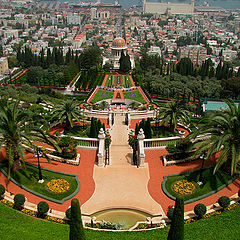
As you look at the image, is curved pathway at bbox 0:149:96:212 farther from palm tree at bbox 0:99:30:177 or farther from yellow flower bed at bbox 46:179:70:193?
palm tree at bbox 0:99:30:177

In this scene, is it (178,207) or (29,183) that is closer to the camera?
(178,207)

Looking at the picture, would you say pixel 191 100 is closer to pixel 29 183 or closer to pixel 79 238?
pixel 29 183

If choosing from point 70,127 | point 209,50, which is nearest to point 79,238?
point 70,127

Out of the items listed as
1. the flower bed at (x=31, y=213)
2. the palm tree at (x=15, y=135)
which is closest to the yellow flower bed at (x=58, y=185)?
the flower bed at (x=31, y=213)

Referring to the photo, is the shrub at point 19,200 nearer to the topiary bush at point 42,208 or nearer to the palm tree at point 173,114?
the topiary bush at point 42,208

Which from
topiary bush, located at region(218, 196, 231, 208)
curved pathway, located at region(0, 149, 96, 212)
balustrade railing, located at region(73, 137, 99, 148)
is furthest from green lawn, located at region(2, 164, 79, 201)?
topiary bush, located at region(218, 196, 231, 208)

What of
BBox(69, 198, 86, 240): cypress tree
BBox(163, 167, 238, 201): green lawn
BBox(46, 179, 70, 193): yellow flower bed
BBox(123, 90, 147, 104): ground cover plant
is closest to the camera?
BBox(69, 198, 86, 240): cypress tree
